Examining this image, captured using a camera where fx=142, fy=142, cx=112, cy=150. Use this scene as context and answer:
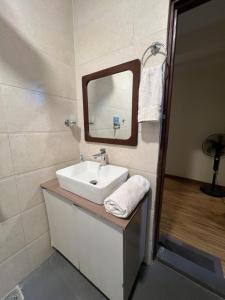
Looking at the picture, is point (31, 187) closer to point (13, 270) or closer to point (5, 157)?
point (5, 157)

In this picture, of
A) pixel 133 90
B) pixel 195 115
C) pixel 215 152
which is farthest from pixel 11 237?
pixel 195 115

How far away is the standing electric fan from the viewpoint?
235cm

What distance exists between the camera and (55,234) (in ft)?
4.26

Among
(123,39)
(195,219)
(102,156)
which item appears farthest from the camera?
(195,219)

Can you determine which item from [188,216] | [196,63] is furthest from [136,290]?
[196,63]

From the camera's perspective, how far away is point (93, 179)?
4.34 ft

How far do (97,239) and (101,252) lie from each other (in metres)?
0.09

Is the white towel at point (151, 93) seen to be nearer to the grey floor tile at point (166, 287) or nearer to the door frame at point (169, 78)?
the door frame at point (169, 78)

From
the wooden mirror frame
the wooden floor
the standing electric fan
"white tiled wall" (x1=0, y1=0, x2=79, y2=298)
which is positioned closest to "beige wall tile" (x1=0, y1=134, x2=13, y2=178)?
"white tiled wall" (x1=0, y1=0, x2=79, y2=298)

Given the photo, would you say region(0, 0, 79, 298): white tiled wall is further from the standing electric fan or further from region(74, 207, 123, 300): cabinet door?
the standing electric fan

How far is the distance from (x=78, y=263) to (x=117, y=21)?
1.94m

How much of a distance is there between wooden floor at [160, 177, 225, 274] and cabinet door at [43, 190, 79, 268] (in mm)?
1040

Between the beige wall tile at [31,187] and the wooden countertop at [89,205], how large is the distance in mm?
61

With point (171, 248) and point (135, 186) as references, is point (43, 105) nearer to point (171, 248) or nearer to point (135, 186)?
point (135, 186)
